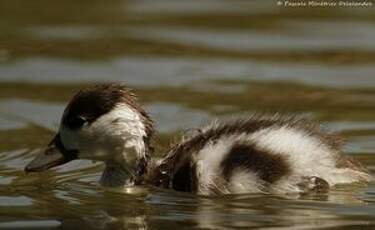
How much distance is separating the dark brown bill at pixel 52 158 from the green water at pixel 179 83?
0.10 m

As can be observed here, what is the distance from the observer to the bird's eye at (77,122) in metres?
6.68

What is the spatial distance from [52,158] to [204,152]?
2.82 ft

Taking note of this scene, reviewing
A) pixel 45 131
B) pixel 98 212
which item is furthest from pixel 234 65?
pixel 98 212

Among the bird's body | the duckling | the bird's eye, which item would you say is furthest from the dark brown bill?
the bird's body

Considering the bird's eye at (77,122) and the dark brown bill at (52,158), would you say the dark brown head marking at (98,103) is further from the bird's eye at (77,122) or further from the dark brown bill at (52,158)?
the dark brown bill at (52,158)

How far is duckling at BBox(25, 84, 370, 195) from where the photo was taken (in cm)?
629

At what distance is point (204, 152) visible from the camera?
636 cm

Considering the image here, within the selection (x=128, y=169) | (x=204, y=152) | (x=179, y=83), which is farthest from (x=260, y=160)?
(x=179, y=83)

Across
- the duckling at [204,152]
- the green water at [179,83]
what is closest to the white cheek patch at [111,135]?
the duckling at [204,152]

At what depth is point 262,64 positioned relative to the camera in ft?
31.9

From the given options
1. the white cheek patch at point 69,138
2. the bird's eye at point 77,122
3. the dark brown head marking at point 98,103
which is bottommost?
the white cheek patch at point 69,138

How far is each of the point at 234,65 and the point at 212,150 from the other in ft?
11.2

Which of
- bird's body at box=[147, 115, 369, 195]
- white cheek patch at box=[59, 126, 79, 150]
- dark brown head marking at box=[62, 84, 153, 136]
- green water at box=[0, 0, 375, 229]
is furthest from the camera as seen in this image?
white cheek patch at box=[59, 126, 79, 150]

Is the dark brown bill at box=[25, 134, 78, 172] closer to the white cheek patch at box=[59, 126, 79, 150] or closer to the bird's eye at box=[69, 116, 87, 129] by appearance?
the white cheek patch at box=[59, 126, 79, 150]
